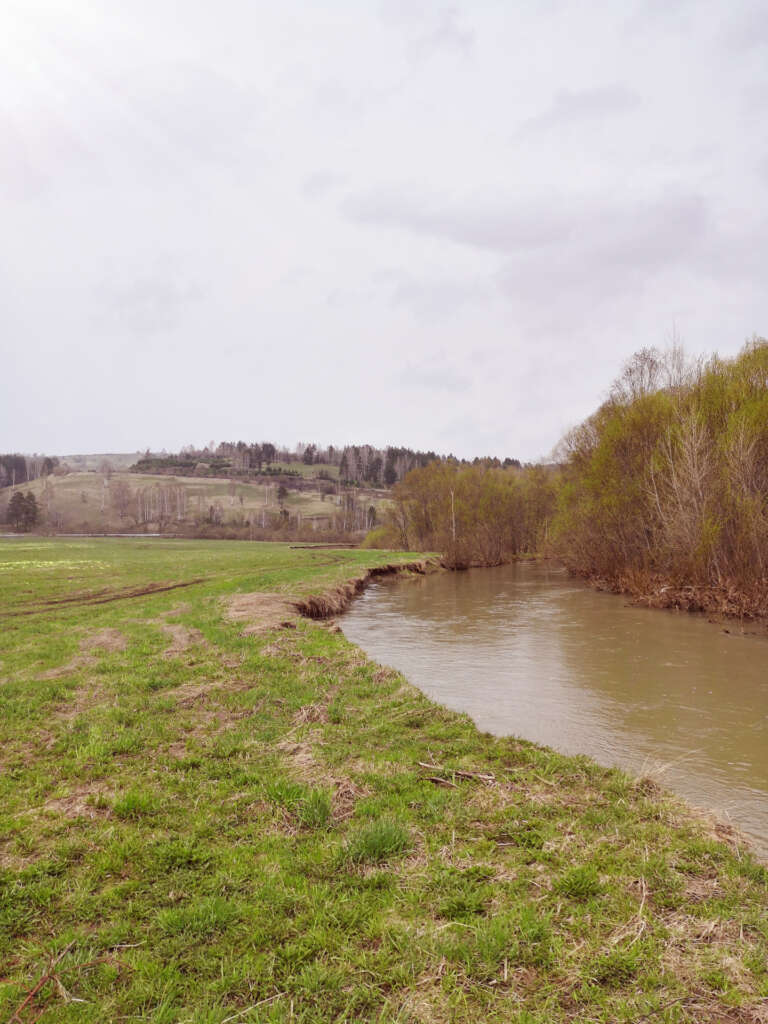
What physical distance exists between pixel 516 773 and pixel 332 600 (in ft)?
58.6

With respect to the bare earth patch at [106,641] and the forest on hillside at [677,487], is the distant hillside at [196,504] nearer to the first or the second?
the forest on hillside at [677,487]

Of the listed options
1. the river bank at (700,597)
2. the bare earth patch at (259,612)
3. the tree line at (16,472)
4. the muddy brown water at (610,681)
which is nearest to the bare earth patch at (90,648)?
the bare earth patch at (259,612)

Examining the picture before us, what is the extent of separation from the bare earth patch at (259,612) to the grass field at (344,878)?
267 inches

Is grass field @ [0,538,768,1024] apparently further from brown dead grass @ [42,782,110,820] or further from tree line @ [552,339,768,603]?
tree line @ [552,339,768,603]

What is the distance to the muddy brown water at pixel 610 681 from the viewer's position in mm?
8094

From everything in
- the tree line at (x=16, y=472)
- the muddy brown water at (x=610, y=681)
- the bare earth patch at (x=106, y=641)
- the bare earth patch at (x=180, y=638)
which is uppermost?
the tree line at (x=16, y=472)

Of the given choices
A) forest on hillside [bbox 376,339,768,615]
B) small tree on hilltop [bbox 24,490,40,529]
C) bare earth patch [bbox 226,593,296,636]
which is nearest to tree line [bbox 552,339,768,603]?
forest on hillside [bbox 376,339,768,615]

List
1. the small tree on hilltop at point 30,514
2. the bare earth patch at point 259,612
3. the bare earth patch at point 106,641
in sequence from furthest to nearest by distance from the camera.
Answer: the small tree on hilltop at point 30,514 < the bare earth patch at point 259,612 < the bare earth patch at point 106,641

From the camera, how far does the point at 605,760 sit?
26.9 ft

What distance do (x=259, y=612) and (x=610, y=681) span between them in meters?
11.2

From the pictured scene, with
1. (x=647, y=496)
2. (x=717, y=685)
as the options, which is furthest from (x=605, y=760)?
(x=647, y=496)

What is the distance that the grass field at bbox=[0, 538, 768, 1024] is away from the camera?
343 centimetres

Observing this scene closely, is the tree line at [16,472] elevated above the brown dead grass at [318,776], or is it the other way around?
the tree line at [16,472]

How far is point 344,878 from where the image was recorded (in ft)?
15.2
